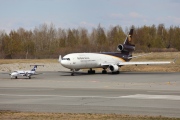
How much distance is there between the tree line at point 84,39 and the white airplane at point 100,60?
232 feet

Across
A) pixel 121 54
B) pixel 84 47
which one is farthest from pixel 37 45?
pixel 121 54

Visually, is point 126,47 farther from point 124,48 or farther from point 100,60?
point 100,60

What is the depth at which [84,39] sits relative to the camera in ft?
536

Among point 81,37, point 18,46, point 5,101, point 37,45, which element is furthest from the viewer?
point 81,37

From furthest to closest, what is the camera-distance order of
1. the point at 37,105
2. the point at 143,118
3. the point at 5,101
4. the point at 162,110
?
1. the point at 5,101
2. the point at 37,105
3. the point at 162,110
4. the point at 143,118

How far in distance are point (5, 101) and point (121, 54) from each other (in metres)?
41.2

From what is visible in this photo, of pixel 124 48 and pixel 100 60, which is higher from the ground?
pixel 124 48

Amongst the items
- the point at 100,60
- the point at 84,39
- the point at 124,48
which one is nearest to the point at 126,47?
the point at 124,48

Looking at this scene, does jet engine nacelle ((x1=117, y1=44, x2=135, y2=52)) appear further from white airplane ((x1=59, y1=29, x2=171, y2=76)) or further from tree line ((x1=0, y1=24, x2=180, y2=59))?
tree line ((x1=0, y1=24, x2=180, y2=59))

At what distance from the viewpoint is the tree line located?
456 ft

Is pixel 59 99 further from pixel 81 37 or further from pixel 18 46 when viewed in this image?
pixel 81 37

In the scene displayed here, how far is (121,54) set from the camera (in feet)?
202

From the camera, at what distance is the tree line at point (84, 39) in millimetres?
138837

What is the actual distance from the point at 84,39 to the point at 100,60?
10692 centimetres
